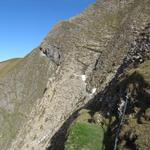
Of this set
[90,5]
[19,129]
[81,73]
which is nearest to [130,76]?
[81,73]

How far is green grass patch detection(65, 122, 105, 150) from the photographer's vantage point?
86.6 ft

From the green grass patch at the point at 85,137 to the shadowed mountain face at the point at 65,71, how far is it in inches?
534

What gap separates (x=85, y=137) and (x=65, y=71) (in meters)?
30.5

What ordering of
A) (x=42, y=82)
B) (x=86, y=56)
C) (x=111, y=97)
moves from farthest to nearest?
(x=42, y=82)
(x=86, y=56)
(x=111, y=97)

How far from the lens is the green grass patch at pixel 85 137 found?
26.4 meters

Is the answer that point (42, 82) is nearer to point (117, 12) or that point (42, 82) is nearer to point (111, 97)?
point (117, 12)

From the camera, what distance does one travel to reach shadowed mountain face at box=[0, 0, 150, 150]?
47.2 meters

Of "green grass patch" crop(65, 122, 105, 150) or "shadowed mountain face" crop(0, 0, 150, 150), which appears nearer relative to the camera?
"green grass patch" crop(65, 122, 105, 150)

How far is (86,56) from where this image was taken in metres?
58.2

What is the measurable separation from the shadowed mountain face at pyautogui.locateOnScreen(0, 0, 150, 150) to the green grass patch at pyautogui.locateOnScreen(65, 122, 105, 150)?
534 inches

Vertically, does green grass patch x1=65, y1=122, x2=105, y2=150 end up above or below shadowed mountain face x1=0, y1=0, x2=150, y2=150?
below

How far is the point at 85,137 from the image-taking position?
88.8 feet

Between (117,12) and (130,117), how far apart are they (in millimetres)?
42695

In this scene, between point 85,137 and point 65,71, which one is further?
point 65,71
